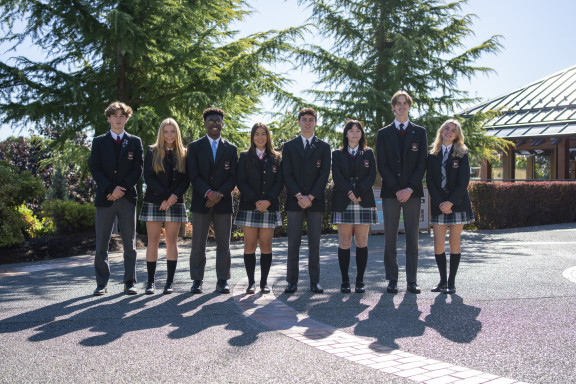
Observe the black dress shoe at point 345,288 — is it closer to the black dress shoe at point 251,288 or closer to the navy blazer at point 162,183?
the black dress shoe at point 251,288

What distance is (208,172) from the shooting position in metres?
6.31

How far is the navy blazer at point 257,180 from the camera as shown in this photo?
6266 mm

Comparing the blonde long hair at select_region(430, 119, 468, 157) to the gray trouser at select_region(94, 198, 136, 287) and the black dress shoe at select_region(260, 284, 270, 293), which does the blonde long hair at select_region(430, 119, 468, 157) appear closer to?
the black dress shoe at select_region(260, 284, 270, 293)

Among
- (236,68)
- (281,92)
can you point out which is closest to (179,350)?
(236,68)

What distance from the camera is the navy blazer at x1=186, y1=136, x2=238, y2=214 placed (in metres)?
6.27

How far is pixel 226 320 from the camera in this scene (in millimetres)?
4973

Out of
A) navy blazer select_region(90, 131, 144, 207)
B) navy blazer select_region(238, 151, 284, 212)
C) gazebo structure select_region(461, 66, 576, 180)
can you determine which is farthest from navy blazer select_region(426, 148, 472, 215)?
gazebo structure select_region(461, 66, 576, 180)

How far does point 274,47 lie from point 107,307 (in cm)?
881

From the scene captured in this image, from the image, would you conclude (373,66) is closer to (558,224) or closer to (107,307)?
(558,224)

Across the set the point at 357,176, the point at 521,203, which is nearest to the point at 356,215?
the point at 357,176

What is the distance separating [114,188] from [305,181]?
222 cm

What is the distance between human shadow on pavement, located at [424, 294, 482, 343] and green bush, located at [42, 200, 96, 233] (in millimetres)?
8361

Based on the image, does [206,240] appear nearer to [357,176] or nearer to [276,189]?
[276,189]

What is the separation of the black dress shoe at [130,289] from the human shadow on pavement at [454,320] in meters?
3.26
